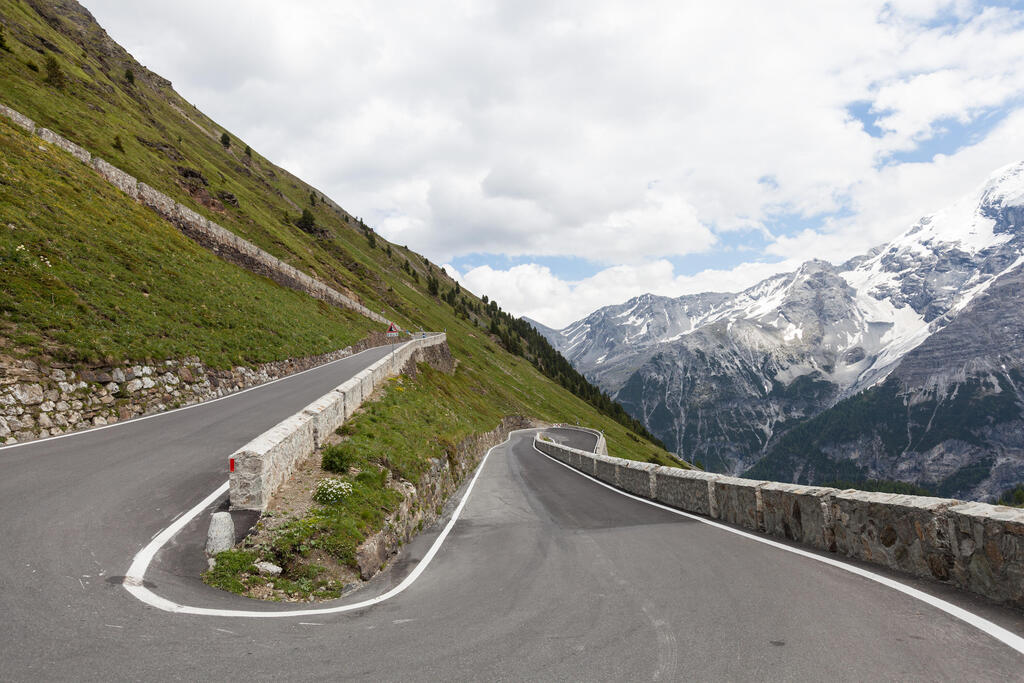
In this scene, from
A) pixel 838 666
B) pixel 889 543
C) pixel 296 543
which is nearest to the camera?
pixel 838 666

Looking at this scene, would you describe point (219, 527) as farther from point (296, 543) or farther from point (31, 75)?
point (31, 75)

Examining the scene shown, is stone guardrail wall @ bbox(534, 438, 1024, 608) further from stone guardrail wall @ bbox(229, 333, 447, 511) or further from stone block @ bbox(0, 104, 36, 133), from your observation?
stone block @ bbox(0, 104, 36, 133)

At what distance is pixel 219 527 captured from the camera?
26.0 feet

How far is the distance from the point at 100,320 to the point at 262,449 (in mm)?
14814

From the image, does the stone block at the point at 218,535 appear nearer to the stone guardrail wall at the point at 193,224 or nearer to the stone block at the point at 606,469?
the stone block at the point at 606,469

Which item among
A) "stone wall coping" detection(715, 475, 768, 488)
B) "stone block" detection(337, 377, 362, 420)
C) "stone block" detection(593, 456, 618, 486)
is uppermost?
"stone block" detection(337, 377, 362, 420)

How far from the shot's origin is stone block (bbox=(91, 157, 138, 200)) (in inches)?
1544

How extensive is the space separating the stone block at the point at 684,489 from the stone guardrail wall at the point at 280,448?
33.3 ft

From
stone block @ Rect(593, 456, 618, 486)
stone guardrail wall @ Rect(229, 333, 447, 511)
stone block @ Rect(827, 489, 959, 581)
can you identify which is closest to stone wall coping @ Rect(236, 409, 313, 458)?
stone guardrail wall @ Rect(229, 333, 447, 511)

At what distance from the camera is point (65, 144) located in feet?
124

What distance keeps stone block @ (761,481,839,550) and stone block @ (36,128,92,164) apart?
5057 centimetres

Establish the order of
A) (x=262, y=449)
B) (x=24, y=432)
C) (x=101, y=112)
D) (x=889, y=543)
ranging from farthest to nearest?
(x=101, y=112), (x=24, y=432), (x=262, y=449), (x=889, y=543)


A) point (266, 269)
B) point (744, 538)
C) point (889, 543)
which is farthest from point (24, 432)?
point (266, 269)

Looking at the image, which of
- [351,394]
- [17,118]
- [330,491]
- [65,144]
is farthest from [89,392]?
[65,144]
